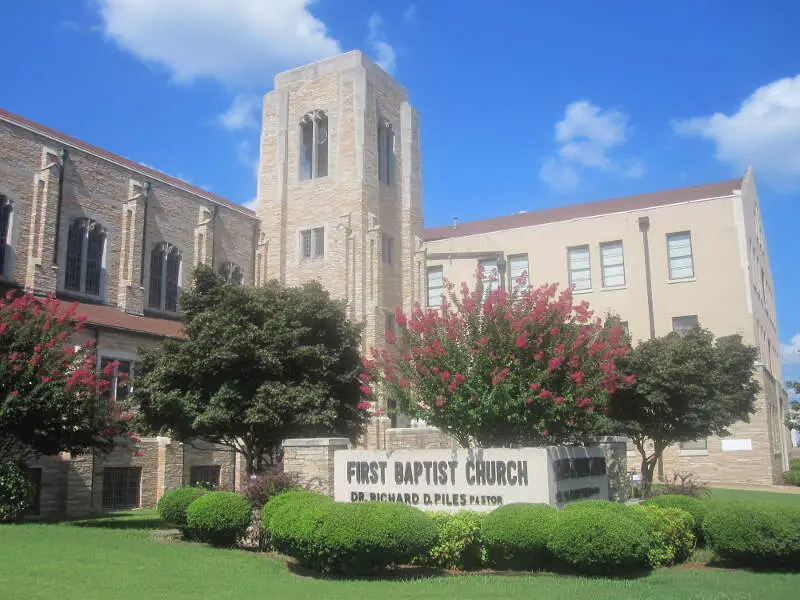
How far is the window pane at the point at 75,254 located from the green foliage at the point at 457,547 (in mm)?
22900

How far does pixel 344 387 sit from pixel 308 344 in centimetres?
157

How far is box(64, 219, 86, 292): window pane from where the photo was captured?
30484 millimetres

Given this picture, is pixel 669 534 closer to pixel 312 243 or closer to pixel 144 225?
pixel 144 225

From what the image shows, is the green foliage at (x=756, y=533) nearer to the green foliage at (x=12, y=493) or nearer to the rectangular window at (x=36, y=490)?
the green foliage at (x=12, y=493)

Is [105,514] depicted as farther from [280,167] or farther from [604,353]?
[280,167]

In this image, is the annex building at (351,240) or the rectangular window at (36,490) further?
the annex building at (351,240)

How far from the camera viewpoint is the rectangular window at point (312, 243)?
38594 mm

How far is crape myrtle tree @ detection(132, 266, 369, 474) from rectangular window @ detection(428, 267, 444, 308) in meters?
24.0

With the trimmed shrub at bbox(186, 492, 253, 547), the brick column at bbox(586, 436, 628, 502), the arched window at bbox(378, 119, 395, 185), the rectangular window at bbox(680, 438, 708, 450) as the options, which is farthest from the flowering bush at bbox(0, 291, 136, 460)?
the rectangular window at bbox(680, 438, 708, 450)

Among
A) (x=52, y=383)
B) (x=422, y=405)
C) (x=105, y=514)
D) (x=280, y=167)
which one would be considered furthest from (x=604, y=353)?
(x=280, y=167)

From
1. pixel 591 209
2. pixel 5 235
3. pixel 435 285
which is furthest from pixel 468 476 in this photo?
pixel 591 209

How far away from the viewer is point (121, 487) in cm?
2608

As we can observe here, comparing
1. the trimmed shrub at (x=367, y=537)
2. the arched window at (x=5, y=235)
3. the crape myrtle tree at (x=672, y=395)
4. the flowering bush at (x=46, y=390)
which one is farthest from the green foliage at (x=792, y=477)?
the arched window at (x=5, y=235)

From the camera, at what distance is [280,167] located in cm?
4038
